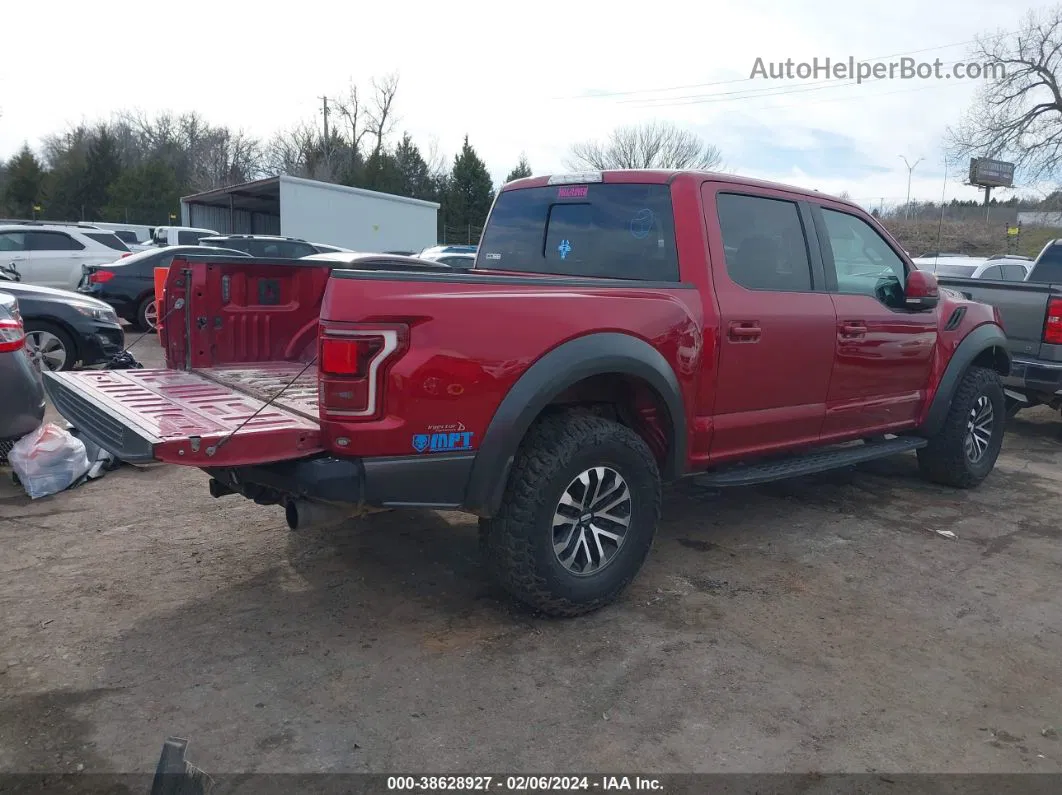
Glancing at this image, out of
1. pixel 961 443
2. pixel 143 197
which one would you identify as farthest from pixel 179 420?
pixel 143 197

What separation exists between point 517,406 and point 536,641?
1.02 m

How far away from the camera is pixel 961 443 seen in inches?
227

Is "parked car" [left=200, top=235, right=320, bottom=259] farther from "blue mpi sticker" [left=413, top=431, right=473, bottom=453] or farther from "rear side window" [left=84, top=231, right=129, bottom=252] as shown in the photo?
"blue mpi sticker" [left=413, top=431, right=473, bottom=453]

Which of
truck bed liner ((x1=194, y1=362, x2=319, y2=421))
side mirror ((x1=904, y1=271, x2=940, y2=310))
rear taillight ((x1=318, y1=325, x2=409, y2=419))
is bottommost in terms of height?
truck bed liner ((x1=194, y1=362, x2=319, y2=421))

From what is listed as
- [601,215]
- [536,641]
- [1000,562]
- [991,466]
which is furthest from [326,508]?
[991,466]

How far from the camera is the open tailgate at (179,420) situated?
114 inches

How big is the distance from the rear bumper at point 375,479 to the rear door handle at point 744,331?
1.60 meters

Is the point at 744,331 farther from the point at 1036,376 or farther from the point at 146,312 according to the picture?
the point at 146,312

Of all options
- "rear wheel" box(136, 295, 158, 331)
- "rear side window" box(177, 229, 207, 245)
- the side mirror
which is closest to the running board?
the side mirror

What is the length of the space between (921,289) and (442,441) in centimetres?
342

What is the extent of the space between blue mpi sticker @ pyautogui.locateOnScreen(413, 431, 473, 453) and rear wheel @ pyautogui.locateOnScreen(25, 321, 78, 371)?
573 cm

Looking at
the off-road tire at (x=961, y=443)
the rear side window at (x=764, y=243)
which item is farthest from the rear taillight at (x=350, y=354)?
the off-road tire at (x=961, y=443)

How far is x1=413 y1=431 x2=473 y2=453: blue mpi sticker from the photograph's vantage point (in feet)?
A: 10.2

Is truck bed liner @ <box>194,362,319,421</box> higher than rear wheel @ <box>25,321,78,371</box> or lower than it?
higher
